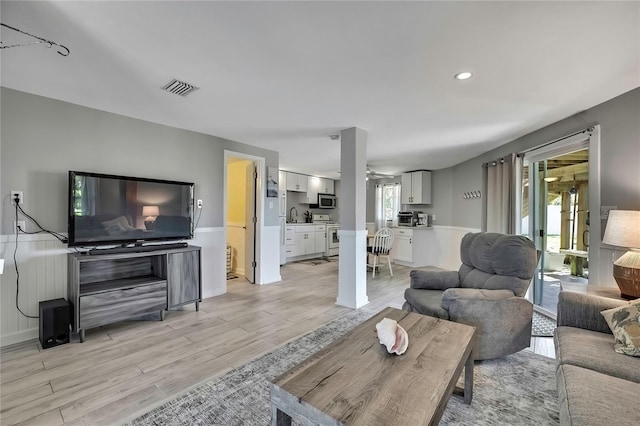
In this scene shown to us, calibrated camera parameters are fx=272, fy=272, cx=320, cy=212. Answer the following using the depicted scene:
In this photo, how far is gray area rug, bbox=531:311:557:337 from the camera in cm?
277

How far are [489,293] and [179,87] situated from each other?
3.14 metres

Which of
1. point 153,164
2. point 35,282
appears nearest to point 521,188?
point 153,164

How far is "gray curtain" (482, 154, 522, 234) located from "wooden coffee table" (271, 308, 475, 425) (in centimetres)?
311

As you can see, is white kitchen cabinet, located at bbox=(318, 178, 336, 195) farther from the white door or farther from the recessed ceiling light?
the recessed ceiling light

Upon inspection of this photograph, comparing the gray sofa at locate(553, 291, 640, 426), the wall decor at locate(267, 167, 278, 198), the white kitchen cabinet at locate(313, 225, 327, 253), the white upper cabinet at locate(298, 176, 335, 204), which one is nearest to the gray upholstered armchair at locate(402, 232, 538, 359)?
the gray sofa at locate(553, 291, 640, 426)

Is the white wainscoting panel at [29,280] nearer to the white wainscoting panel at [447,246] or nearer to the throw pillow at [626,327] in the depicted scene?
the throw pillow at [626,327]

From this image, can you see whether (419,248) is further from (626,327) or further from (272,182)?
(626,327)

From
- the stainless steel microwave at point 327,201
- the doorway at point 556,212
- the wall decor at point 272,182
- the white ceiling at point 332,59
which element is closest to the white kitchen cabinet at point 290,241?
the stainless steel microwave at point 327,201

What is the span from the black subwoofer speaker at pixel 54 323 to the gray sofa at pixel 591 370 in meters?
3.58

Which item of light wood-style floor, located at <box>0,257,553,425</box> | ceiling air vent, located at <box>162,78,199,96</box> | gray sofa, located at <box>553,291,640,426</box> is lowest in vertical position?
light wood-style floor, located at <box>0,257,553,425</box>

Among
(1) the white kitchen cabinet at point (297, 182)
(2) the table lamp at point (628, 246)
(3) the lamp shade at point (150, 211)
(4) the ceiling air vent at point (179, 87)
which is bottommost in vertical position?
(2) the table lamp at point (628, 246)

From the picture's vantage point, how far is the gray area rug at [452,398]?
159 centimetres

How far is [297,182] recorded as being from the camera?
280 inches

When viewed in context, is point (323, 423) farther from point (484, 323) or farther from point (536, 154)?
point (536, 154)
